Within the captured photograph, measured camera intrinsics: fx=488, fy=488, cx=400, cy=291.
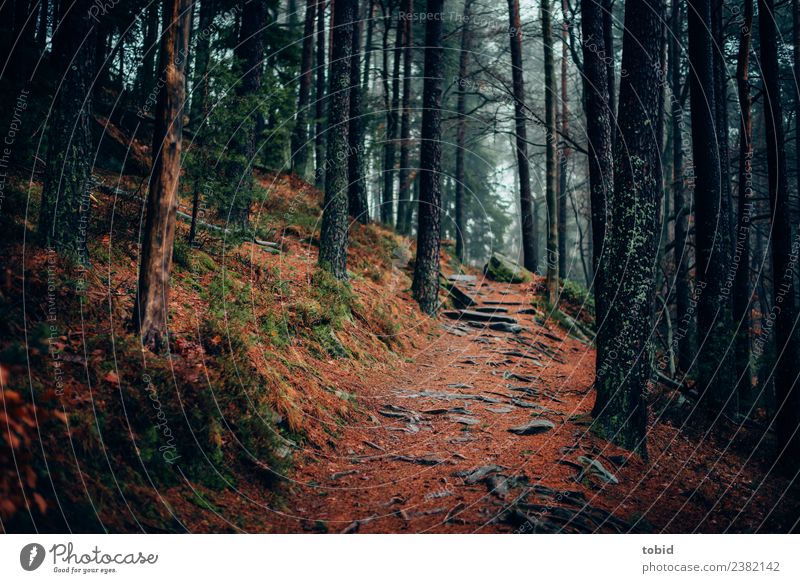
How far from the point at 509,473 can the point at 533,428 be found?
1.78m

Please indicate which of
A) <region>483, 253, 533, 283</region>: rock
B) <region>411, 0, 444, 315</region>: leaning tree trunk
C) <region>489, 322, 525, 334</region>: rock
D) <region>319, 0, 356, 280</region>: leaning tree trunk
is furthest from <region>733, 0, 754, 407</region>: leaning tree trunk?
<region>483, 253, 533, 283</region>: rock

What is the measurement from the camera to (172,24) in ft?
19.9

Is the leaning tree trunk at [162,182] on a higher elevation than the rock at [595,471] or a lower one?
higher

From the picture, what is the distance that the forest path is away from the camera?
5.04 m

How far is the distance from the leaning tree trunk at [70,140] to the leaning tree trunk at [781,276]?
1037cm

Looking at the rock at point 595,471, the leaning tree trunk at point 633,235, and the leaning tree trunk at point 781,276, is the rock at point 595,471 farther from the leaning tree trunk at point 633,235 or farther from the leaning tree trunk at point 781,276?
the leaning tree trunk at point 781,276

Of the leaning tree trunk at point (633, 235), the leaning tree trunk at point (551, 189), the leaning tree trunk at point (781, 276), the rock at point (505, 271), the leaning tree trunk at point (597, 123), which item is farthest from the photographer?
the rock at point (505, 271)

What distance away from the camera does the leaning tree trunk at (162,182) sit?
236 inches

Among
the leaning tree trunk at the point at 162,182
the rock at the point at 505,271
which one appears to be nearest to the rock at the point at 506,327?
→ the rock at the point at 505,271

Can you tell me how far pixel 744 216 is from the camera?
30.9ft

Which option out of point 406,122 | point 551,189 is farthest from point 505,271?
point 406,122

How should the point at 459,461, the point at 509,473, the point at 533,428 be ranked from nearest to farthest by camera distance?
the point at 509,473, the point at 459,461, the point at 533,428

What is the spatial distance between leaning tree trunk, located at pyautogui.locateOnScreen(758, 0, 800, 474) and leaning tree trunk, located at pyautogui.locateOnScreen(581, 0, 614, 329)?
2371 millimetres

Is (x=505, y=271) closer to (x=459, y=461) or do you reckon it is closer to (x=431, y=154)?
(x=431, y=154)
